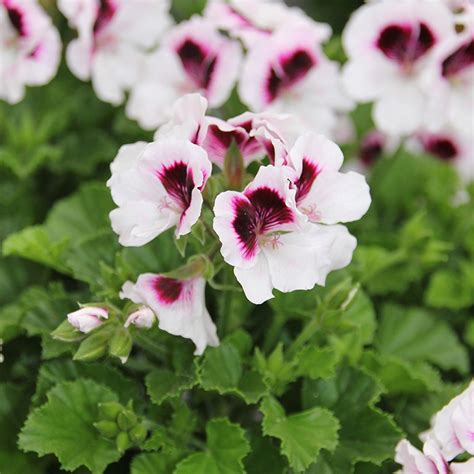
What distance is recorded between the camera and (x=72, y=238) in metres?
1.15

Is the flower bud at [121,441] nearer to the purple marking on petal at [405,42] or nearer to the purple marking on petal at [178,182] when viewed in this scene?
the purple marking on petal at [178,182]

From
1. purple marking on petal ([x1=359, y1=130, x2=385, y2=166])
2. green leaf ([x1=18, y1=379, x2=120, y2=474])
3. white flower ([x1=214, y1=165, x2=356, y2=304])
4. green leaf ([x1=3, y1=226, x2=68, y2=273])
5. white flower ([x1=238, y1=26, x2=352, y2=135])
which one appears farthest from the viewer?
purple marking on petal ([x1=359, y1=130, x2=385, y2=166])

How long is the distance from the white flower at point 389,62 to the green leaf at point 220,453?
527 mm

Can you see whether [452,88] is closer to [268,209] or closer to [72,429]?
[268,209]

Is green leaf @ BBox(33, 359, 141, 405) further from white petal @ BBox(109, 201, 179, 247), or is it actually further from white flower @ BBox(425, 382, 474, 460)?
white flower @ BBox(425, 382, 474, 460)

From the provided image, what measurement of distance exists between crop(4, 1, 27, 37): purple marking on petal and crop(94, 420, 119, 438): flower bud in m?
0.62

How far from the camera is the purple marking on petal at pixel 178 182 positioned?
30.6 inches

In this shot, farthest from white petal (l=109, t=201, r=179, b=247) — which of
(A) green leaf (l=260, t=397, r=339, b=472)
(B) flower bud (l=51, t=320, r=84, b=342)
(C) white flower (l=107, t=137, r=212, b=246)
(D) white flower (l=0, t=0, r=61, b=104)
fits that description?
(D) white flower (l=0, t=0, r=61, b=104)

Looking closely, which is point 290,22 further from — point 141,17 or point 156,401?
point 156,401

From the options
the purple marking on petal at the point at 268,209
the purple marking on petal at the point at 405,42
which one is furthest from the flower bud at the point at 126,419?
the purple marking on petal at the point at 405,42

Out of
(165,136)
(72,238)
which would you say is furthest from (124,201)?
(72,238)

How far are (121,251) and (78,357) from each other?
0.72ft

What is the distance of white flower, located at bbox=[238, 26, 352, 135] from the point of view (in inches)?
46.1

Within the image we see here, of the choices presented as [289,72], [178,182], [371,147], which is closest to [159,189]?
[178,182]
